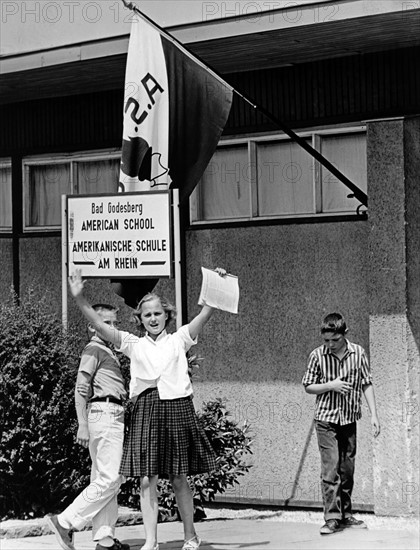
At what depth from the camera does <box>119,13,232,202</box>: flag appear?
967 cm

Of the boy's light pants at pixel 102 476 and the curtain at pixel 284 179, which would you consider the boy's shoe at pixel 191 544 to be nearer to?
the boy's light pants at pixel 102 476

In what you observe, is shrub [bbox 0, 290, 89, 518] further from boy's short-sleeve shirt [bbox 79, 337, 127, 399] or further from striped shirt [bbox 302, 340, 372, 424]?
striped shirt [bbox 302, 340, 372, 424]

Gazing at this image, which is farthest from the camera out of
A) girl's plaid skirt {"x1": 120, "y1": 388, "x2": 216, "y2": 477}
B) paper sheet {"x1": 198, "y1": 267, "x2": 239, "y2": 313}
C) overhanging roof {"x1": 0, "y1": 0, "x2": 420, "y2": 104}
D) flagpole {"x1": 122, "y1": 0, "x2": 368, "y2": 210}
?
flagpole {"x1": 122, "y1": 0, "x2": 368, "y2": 210}

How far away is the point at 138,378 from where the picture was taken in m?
8.27

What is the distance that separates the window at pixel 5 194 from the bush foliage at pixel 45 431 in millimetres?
2918

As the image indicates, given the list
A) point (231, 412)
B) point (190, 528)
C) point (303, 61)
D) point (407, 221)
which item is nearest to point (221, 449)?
point (231, 412)

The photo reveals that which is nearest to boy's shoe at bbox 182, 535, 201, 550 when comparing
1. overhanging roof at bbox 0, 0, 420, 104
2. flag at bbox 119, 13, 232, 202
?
flag at bbox 119, 13, 232, 202

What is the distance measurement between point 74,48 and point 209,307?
366 cm

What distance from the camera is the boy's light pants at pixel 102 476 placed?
8352 mm

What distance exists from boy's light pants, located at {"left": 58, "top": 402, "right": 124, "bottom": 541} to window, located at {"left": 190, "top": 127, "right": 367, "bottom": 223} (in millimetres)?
3355

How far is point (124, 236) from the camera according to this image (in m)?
9.45

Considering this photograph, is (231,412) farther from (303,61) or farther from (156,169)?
(303,61)

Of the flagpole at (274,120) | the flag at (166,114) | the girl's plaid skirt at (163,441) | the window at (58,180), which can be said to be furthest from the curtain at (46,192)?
the girl's plaid skirt at (163,441)

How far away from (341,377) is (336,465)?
706 mm
